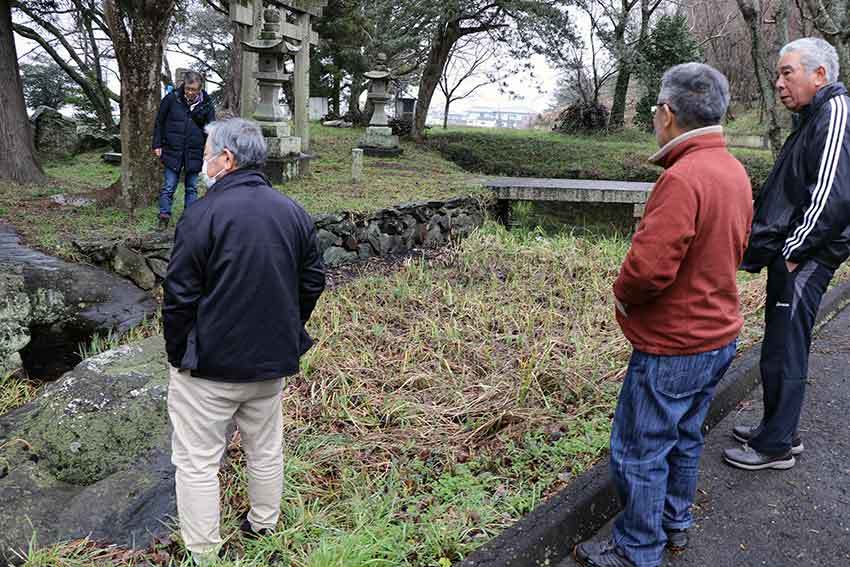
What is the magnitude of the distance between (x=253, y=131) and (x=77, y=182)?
9485 mm

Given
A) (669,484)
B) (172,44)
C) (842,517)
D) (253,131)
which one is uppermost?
(172,44)

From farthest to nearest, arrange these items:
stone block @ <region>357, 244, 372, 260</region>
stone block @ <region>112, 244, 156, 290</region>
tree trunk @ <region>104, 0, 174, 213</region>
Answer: stone block @ <region>357, 244, 372, 260</region> → tree trunk @ <region>104, 0, 174, 213</region> → stone block @ <region>112, 244, 156, 290</region>

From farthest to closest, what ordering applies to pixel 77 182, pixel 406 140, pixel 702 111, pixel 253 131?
pixel 406 140
pixel 77 182
pixel 253 131
pixel 702 111

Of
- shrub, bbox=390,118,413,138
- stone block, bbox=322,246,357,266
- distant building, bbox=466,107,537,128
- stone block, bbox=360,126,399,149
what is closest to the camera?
stone block, bbox=322,246,357,266

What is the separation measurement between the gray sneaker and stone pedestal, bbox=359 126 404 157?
510 inches

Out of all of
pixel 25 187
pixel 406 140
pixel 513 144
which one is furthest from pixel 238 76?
pixel 25 187

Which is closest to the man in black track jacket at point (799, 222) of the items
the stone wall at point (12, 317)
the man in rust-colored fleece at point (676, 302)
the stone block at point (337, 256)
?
the man in rust-colored fleece at point (676, 302)

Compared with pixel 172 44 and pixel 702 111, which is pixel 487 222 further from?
pixel 172 44

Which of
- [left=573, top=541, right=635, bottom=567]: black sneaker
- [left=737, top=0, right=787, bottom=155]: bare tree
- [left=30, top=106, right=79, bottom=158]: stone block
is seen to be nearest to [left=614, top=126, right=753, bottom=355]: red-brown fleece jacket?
[left=573, top=541, right=635, bottom=567]: black sneaker

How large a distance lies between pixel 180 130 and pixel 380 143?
9016 mm

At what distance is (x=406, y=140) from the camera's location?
19.2 meters

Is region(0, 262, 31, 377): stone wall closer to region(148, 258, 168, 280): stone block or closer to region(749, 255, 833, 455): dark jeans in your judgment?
region(148, 258, 168, 280): stone block

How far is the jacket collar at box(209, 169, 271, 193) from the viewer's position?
2.48 metres

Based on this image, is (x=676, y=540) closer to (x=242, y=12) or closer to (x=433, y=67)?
(x=242, y=12)
